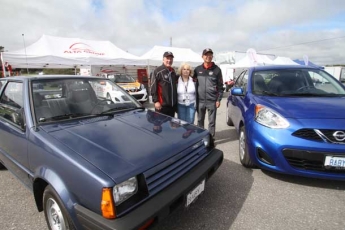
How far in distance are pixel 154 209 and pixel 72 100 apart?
167 centimetres

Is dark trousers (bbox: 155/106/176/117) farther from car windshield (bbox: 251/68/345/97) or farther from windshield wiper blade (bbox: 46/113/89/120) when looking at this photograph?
windshield wiper blade (bbox: 46/113/89/120)

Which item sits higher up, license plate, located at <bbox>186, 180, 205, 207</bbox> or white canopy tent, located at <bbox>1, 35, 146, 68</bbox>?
white canopy tent, located at <bbox>1, 35, 146, 68</bbox>

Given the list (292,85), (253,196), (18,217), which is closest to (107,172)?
(18,217)

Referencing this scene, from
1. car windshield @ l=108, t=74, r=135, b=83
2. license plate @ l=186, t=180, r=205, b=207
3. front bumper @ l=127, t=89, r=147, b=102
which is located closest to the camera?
license plate @ l=186, t=180, r=205, b=207

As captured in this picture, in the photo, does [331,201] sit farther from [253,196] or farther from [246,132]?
[246,132]

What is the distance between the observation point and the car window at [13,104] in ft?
7.17

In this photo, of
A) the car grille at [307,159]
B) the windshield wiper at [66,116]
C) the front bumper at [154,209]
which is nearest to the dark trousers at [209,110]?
the car grille at [307,159]

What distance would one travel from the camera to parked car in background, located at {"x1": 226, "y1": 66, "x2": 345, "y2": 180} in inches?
88.6

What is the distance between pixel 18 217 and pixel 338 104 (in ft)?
12.9

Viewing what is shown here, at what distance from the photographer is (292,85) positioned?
334cm

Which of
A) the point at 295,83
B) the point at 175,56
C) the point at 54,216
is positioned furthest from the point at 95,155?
the point at 175,56

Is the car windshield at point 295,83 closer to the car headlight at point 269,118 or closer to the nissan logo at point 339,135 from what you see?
the car headlight at point 269,118

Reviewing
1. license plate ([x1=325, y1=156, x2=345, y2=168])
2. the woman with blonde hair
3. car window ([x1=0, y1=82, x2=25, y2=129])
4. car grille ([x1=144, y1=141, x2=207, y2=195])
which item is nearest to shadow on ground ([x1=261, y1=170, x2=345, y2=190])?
license plate ([x1=325, y1=156, x2=345, y2=168])

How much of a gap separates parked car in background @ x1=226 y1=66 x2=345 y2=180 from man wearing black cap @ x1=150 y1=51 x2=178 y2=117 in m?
1.21
